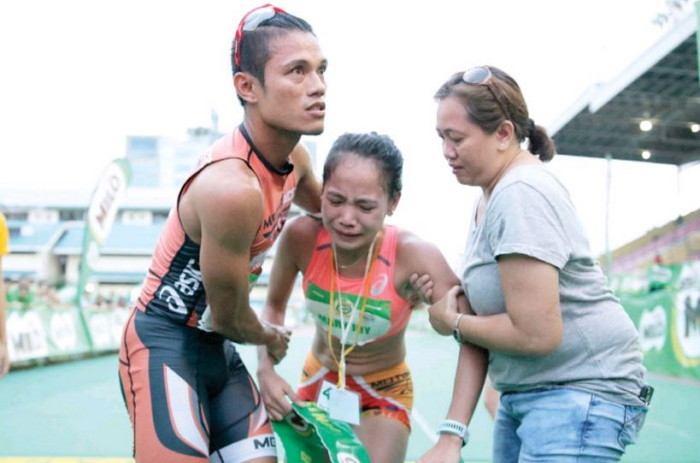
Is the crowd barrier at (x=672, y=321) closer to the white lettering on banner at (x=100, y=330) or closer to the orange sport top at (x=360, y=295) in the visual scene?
the orange sport top at (x=360, y=295)

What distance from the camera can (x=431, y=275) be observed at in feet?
9.62

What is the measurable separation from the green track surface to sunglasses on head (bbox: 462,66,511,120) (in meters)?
4.20

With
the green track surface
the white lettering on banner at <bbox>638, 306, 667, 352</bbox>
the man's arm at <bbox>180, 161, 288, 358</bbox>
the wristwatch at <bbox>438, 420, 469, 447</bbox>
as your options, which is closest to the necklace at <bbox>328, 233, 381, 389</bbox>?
the man's arm at <bbox>180, 161, 288, 358</bbox>

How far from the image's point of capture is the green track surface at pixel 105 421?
5.90 m

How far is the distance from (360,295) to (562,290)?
1162mm

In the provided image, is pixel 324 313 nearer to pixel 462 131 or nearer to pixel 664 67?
pixel 462 131

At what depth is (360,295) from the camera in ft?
10.2

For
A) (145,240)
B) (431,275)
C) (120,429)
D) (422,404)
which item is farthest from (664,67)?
(145,240)

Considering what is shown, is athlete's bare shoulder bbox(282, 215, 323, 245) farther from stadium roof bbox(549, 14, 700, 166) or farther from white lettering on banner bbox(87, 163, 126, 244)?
stadium roof bbox(549, 14, 700, 166)

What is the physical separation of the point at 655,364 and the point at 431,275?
10.2 metres

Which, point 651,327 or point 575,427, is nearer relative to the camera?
point 575,427

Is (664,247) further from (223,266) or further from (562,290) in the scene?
(223,266)

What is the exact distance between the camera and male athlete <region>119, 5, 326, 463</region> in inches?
89.4

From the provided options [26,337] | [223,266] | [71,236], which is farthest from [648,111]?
[71,236]
